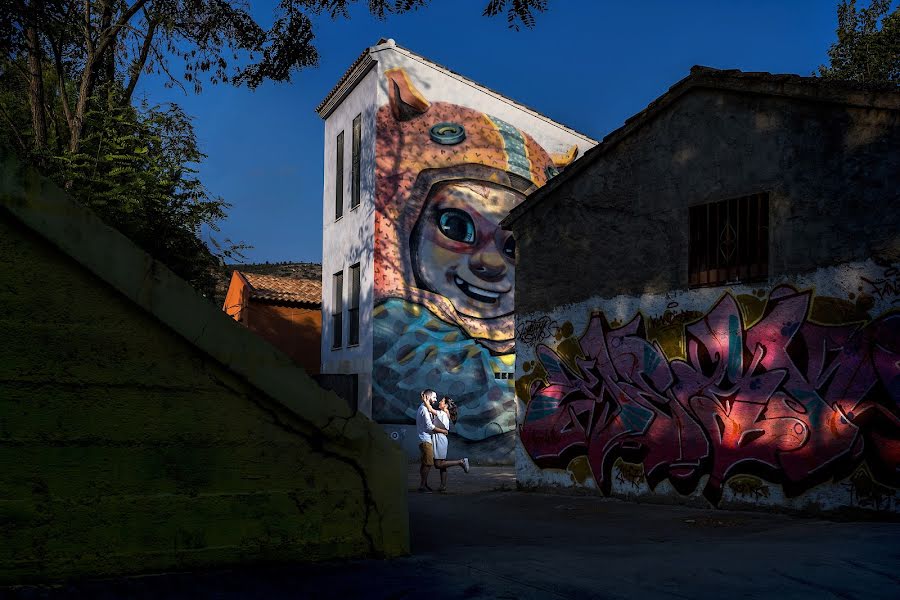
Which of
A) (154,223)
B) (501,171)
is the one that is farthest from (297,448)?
(501,171)

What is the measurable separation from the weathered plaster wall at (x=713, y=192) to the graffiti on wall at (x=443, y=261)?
727 centimetres

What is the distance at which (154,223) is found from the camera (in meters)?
16.4

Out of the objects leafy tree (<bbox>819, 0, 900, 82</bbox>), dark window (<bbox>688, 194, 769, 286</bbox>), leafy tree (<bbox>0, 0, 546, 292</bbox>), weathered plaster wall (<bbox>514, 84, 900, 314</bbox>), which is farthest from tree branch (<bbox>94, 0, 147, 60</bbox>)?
leafy tree (<bbox>819, 0, 900, 82</bbox>)

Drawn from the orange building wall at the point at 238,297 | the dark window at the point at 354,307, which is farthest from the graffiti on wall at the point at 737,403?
the orange building wall at the point at 238,297

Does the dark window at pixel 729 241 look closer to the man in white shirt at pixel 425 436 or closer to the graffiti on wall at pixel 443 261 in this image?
the man in white shirt at pixel 425 436

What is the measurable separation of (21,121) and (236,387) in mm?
15005

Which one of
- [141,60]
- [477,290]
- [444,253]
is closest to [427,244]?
[444,253]

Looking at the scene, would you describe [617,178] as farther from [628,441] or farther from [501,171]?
[501,171]

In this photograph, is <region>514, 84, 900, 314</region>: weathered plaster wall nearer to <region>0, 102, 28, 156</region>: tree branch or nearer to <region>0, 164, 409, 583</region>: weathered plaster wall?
<region>0, 164, 409, 583</region>: weathered plaster wall

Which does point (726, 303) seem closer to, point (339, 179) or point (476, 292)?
point (476, 292)

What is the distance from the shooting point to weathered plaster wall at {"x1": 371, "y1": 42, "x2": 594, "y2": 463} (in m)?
19.1

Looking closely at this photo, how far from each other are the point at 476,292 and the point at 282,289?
9.52 metres

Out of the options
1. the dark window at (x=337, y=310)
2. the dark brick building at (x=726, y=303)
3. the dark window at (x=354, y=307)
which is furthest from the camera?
the dark window at (x=337, y=310)

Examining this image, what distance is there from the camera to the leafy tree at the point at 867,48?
81.2 feet
